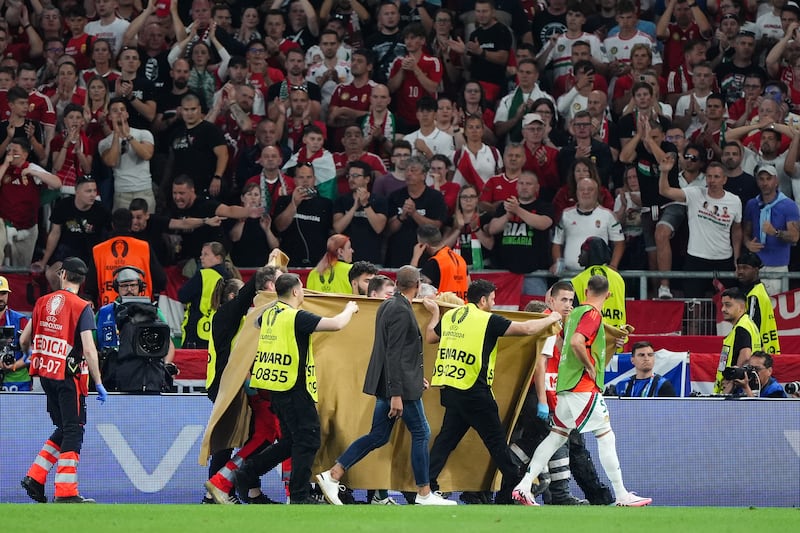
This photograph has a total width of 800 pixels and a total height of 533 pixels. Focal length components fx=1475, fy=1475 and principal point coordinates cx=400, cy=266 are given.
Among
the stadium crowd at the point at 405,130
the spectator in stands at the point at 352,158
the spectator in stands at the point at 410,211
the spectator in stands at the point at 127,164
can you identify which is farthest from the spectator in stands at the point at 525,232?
the spectator in stands at the point at 127,164

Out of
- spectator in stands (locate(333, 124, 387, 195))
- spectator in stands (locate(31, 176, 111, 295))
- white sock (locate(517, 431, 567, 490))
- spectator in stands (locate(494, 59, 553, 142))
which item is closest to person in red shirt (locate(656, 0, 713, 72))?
spectator in stands (locate(494, 59, 553, 142))

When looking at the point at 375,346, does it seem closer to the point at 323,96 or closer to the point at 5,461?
the point at 5,461

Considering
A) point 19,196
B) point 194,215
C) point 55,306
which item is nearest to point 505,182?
point 194,215

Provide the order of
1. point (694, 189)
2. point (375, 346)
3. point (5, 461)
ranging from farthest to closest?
1. point (694, 189)
2. point (5, 461)
3. point (375, 346)

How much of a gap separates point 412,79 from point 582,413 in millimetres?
9100

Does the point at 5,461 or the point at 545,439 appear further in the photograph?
the point at 5,461

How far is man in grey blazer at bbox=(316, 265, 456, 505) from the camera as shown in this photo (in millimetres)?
12516

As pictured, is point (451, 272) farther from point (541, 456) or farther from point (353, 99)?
point (353, 99)

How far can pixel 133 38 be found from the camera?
2133 centimetres

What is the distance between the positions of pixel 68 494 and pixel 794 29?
13.2 m

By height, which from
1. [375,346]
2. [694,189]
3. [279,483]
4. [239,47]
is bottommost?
[279,483]

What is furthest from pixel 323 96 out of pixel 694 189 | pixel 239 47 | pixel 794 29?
pixel 794 29

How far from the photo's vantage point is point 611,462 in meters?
12.8

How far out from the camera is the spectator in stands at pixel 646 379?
15328 millimetres
